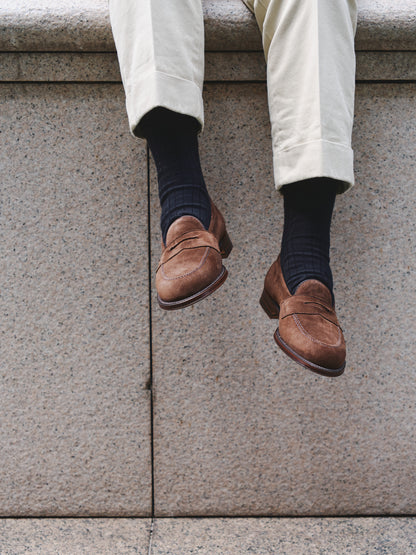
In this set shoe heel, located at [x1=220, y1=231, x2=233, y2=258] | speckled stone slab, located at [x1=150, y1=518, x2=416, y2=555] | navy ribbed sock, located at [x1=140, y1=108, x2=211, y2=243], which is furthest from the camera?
speckled stone slab, located at [x1=150, y1=518, x2=416, y2=555]

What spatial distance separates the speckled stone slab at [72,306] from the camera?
1.55 m

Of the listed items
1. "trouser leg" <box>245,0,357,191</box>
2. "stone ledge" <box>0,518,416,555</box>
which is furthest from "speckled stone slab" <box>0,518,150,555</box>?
"trouser leg" <box>245,0,357,191</box>

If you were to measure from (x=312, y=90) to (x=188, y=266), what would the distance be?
0.53 metres

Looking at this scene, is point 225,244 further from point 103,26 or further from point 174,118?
point 103,26

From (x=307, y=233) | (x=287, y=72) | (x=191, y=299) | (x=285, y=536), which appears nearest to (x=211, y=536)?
(x=285, y=536)

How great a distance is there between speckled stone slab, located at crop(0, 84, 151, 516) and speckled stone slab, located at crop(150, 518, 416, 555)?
0.17m

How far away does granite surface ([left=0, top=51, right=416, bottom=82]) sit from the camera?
4.96ft

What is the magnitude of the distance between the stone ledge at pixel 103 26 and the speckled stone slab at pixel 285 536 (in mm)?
1481

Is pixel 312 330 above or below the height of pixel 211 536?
above

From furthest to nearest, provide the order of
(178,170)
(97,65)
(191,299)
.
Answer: (97,65) < (178,170) < (191,299)

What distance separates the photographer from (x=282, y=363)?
5.29ft

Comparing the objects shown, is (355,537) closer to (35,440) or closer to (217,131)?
(35,440)

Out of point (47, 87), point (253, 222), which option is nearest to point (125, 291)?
point (253, 222)

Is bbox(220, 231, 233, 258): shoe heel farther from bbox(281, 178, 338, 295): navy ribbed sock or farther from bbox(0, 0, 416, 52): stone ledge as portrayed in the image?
bbox(0, 0, 416, 52): stone ledge
